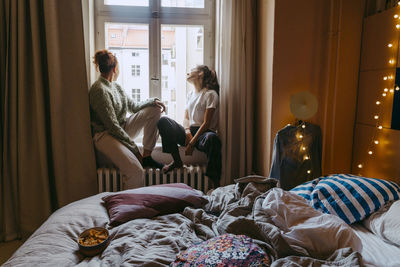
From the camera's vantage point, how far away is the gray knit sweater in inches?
91.8

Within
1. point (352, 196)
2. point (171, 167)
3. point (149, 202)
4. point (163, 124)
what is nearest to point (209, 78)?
point (163, 124)

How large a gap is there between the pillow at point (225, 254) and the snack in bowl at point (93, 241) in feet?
1.04

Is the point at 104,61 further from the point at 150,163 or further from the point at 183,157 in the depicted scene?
the point at 183,157

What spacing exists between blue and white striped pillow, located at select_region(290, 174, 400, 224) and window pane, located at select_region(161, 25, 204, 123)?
177 cm

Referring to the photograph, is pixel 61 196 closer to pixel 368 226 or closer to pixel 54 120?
pixel 54 120

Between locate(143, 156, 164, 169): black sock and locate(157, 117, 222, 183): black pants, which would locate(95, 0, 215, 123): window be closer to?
locate(157, 117, 222, 183): black pants

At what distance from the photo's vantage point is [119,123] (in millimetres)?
2523

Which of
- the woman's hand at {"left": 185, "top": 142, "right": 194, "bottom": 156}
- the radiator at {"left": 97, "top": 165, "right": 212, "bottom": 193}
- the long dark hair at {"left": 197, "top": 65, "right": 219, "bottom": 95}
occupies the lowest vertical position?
the radiator at {"left": 97, "top": 165, "right": 212, "bottom": 193}

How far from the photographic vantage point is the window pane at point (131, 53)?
9.05 feet

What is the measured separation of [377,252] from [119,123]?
2034 millimetres

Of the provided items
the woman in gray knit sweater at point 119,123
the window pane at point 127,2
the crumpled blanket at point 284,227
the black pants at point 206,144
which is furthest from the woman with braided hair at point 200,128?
the crumpled blanket at point 284,227

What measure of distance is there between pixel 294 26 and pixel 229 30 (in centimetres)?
56

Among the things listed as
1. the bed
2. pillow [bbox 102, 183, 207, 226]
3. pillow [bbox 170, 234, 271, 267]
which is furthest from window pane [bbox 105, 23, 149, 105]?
pillow [bbox 170, 234, 271, 267]

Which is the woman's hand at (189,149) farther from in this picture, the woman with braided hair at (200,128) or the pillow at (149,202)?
the pillow at (149,202)
